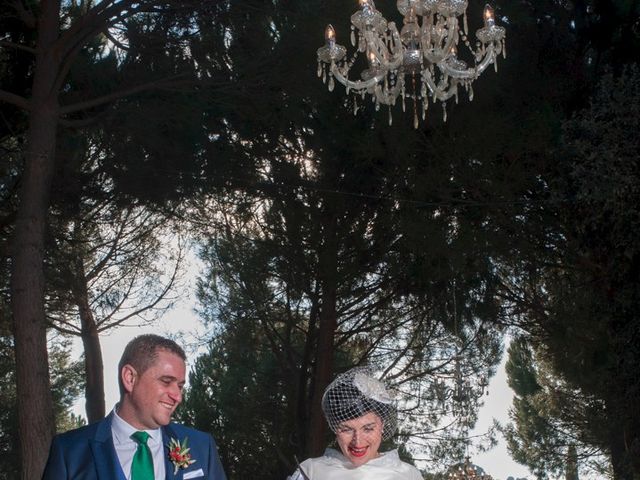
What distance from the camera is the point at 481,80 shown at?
9.91 meters

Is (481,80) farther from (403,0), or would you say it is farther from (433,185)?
(403,0)

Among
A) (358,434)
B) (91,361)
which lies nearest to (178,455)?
(358,434)

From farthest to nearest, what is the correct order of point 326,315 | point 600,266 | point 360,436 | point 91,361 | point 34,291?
point 91,361 → point 326,315 → point 600,266 → point 34,291 → point 360,436

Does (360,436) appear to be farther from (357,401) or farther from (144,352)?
(144,352)

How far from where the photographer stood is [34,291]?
8.05 m

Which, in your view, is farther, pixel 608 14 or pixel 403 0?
pixel 608 14

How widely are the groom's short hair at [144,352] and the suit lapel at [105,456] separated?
119 mm

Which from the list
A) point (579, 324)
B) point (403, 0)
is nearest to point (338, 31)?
point (403, 0)

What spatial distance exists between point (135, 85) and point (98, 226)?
3.58 metres

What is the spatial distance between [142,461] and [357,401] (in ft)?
2.35

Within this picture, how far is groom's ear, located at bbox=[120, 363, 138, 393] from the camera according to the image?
2430mm

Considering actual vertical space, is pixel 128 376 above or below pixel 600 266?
below

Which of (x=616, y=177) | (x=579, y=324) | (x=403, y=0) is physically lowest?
(x=579, y=324)

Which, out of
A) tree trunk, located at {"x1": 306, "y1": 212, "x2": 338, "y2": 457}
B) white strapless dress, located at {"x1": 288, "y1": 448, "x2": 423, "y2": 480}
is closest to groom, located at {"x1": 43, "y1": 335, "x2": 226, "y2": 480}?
white strapless dress, located at {"x1": 288, "y1": 448, "x2": 423, "y2": 480}
